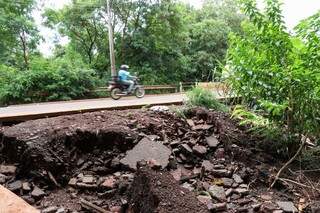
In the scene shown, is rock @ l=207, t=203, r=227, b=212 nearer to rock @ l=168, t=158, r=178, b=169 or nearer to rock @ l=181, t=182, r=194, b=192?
rock @ l=181, t=182, r=194, b=192

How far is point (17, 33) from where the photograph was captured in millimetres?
13906

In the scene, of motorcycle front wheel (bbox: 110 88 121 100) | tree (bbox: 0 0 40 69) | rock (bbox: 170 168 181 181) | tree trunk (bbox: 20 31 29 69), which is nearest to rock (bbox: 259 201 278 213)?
rock (bbox: 170 168 181 181)

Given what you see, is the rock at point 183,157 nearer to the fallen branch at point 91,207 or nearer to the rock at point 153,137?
the rock at point 153,137

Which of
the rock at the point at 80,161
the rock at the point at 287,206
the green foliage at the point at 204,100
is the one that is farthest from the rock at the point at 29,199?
the green foliage at the point at 204,100

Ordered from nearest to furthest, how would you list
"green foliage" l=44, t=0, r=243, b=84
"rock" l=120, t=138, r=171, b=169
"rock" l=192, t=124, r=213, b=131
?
"rock" l=120, t=138, r=171, b=169
"rock" l=192, t=124, r=213, b=131
"green foliage" l=44, t=0, r=243, b=84

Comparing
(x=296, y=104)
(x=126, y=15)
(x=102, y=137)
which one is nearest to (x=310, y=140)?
(x=296, y=104)

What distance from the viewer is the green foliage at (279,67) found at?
285cm

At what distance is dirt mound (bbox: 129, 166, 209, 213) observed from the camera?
192 cm

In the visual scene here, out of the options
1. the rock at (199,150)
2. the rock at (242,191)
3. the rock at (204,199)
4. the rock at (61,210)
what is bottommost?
the rock at (242,191)

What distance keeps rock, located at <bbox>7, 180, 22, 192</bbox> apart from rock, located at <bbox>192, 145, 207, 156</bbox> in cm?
162

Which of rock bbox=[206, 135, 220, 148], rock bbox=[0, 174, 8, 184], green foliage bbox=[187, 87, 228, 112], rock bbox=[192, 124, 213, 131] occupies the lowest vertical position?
rock bbox=[0, 174, 8, 184]

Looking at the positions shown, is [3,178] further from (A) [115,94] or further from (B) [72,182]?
(A) [115,94]

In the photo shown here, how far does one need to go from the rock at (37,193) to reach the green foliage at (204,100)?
88.7 inches

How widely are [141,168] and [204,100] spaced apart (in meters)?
2.14
